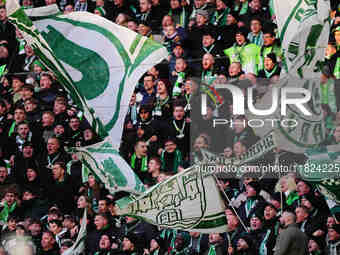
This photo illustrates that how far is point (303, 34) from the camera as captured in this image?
6.83m

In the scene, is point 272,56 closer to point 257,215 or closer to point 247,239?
point 257,215

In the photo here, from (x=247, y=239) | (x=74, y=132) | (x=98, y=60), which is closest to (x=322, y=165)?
(x=247, y=239)

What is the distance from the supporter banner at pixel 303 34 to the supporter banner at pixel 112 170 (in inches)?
70.9

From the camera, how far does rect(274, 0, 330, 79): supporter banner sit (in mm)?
6738

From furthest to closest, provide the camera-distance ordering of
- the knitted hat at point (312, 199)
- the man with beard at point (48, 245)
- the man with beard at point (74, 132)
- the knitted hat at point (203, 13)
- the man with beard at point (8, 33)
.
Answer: the man with beard at point (8, 33) < the man with beard at point (74, 132) < the man with beard at point (48, 245) < the knitted hat at point (203, 13) < the knitted hat at point (312, 199)

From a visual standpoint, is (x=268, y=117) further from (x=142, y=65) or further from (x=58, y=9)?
(x=58, y=9)

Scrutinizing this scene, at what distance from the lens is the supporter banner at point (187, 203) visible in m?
6.93

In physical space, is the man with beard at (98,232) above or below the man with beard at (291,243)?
below

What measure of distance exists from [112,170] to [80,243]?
82cm

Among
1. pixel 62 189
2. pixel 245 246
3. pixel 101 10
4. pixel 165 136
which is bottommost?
pixel 245 246

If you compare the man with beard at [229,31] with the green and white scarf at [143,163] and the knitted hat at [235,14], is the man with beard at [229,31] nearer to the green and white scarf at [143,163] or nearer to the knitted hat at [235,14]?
the knitted hat at [235,14]

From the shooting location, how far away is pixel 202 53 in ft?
24.1

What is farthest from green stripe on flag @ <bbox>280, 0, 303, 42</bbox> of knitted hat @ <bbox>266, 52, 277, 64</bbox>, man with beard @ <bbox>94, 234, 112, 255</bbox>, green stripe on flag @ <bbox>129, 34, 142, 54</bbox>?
man with beard @ <bbox>94, 234, 112, 255</bbox>

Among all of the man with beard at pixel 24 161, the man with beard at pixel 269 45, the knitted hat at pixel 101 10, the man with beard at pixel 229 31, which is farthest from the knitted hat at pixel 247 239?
the knitted hat at pixel 101 10
